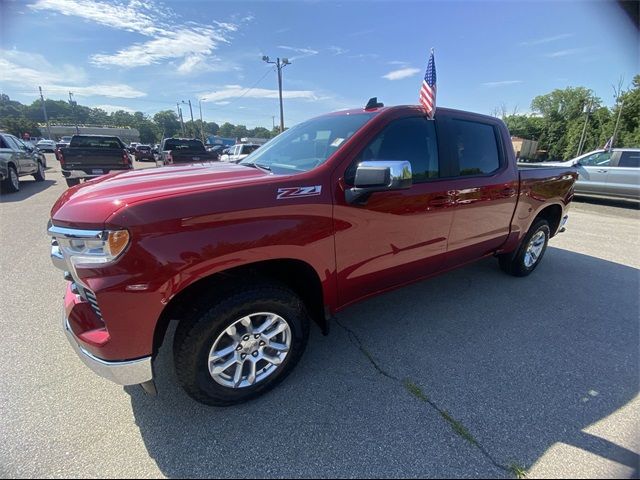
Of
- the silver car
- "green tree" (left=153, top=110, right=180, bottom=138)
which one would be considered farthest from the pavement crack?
"green tree" (left=153, top=110, right=180, bottom=138)

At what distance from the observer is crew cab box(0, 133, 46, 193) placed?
9.66m

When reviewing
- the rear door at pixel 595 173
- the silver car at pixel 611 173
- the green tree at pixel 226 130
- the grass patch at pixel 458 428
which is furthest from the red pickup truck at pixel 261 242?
the green tree at pixel 226 130

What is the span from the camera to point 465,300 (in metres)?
3.73

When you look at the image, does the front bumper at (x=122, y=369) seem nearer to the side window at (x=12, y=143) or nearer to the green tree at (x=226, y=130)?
the side window at (x=12, y=143)

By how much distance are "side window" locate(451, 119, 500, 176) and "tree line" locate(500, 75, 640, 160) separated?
35.3 m

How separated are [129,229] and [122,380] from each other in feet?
2.79

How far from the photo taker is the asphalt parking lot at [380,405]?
1841mm

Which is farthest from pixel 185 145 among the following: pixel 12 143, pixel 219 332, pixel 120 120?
pixel 120 120

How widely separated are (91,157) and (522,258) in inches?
478

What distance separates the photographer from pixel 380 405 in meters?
2.23

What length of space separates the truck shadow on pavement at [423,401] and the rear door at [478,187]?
2.37 feet

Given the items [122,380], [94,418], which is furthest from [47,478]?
[122,380]

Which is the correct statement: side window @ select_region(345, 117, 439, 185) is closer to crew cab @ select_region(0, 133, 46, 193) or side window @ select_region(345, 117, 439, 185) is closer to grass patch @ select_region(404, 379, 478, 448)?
grass patch @ select_region(404, 379, 478, 448)

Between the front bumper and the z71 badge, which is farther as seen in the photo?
the z71 badge
